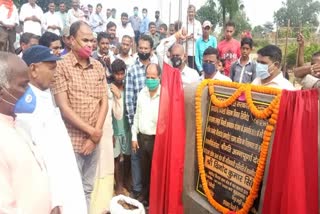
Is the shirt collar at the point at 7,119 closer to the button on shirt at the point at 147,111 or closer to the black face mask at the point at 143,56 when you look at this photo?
the button on shirt at the point at 147,111

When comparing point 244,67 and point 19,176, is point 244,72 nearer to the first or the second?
point 244,67

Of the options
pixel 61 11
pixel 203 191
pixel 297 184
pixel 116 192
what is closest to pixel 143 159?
pixel 116 192

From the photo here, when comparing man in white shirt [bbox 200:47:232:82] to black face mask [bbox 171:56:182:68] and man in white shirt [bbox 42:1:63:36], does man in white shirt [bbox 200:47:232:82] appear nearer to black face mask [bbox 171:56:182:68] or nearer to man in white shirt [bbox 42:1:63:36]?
black face mask [bbox 171:56:182:68]

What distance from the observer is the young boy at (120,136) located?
482 centimetres

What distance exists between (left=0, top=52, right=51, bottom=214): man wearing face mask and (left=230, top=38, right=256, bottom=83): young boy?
3.87 meters

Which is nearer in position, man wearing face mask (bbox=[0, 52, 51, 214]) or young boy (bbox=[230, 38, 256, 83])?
man wearing face mask (bbox=[0, 52, 51, 214])

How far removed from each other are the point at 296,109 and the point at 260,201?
0.62 meters

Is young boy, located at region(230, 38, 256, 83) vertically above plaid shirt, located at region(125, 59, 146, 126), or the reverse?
young boy, located at region(230, 38, 256, 83)

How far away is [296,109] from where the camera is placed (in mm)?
2145

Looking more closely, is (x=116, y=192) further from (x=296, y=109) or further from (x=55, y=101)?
(x=296, y=109)

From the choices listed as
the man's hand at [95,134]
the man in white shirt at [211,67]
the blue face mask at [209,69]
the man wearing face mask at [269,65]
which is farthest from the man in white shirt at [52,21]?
the man wearing face mask at [269,65]

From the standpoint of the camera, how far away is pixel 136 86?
4.82 metres

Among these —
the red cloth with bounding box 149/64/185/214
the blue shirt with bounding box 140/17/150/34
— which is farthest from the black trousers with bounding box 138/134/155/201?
the blue shirt with bounding box 140/17/150/34

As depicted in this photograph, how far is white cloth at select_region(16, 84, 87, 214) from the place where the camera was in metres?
2.34
